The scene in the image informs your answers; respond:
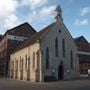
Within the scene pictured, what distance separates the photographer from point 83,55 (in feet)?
258

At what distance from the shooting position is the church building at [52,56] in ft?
158

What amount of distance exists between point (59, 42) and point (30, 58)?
25.8 feet

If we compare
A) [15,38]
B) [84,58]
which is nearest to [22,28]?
[15,38]

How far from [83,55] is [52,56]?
30.6 m

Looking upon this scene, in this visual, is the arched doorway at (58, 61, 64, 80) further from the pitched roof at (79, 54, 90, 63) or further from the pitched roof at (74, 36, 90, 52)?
the pitched roof at (74, 36, 90, 52)

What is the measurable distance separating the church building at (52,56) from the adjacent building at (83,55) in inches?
696

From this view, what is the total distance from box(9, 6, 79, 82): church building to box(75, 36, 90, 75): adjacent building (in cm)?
1769

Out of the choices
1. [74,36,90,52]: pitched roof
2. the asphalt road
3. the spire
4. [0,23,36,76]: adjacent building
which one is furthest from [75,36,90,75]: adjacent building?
the asphalt road

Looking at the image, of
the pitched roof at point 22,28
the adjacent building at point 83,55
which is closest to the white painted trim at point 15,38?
the pitched roof at point 22,28

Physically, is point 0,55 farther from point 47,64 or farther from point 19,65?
point 47,64

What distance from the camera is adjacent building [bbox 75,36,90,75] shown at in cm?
7236

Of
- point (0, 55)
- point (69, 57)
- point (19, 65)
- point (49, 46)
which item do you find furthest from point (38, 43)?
point (0, 55)

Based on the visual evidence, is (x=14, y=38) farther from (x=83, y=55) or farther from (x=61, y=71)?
(x=61, y=71)

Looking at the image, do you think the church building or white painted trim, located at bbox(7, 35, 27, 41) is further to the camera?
white painted trim, located at bbox(7, 35, 27, 41)
